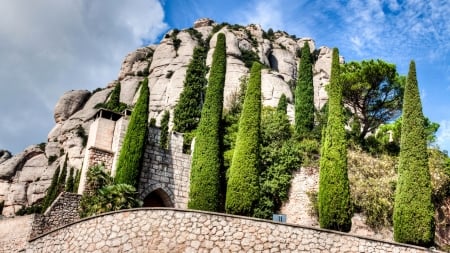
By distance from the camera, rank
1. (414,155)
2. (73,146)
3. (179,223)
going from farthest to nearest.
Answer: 1. (73,146)
2. (414,155)
3. (179,223)

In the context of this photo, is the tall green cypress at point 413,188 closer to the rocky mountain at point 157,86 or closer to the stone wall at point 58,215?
the stone wall at point 58,215

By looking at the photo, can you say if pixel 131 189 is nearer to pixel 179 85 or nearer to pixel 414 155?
pixel 414 155

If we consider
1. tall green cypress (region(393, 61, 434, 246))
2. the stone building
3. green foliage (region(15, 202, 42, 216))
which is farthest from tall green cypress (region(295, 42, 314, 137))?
green foliage (region(15, 202, 42, 216))

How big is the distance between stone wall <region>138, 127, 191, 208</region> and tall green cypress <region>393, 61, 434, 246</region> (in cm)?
1185

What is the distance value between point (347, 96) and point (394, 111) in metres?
3.34

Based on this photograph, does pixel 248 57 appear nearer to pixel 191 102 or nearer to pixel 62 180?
pixel 191 102

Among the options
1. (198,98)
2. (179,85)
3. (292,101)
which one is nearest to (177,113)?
(198,98)

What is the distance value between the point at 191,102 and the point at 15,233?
72.7ft

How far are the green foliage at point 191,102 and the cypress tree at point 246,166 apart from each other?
43.5 ft

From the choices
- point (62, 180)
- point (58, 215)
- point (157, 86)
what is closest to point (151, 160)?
point (58, 215)

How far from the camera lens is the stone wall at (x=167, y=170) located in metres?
24.3

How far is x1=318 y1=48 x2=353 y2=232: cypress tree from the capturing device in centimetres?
1823

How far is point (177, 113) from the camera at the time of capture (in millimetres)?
38219

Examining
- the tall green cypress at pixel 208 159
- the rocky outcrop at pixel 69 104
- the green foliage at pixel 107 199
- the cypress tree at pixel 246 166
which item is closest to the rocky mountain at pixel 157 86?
the rocky outcrop at pixel 69 104
